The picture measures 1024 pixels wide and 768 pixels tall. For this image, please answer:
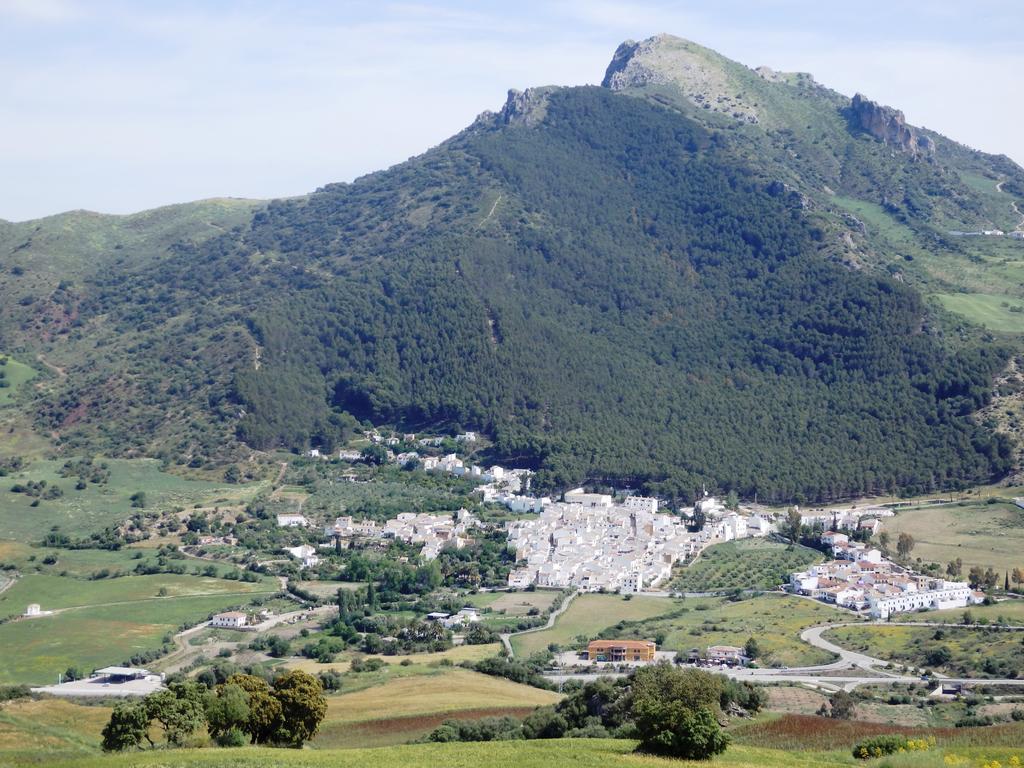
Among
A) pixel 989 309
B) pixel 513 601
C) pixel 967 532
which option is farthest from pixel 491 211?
pixel 513 601

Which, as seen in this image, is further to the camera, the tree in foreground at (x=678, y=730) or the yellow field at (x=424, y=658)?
the yellow field at (x=424, y=658)

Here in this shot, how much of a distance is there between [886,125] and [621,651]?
407 feet

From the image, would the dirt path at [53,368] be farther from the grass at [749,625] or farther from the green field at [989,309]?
the green field at [989,309]

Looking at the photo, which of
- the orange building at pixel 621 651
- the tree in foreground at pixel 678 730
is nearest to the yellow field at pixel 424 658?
the orange building at pixel 621 651

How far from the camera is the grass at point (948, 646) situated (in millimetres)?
54312

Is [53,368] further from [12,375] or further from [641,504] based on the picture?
[641,504]

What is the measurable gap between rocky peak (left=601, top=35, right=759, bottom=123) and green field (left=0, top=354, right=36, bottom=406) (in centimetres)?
8484

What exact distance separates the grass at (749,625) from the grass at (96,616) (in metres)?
21.2

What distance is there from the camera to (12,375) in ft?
403

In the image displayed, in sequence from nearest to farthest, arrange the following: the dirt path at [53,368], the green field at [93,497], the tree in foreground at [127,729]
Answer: the tree in foreground at [127,729], the green field at [93,497], the dirt path at [53,368]

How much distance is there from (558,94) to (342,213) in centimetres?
3028

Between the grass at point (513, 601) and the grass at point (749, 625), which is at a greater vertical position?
the grass at point (749, 625)

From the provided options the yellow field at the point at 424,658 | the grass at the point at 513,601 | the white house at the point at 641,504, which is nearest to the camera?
the yellow field at the point at 424,658

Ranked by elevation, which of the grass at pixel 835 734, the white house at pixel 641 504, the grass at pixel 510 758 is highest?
the grass at pixel 510 758
